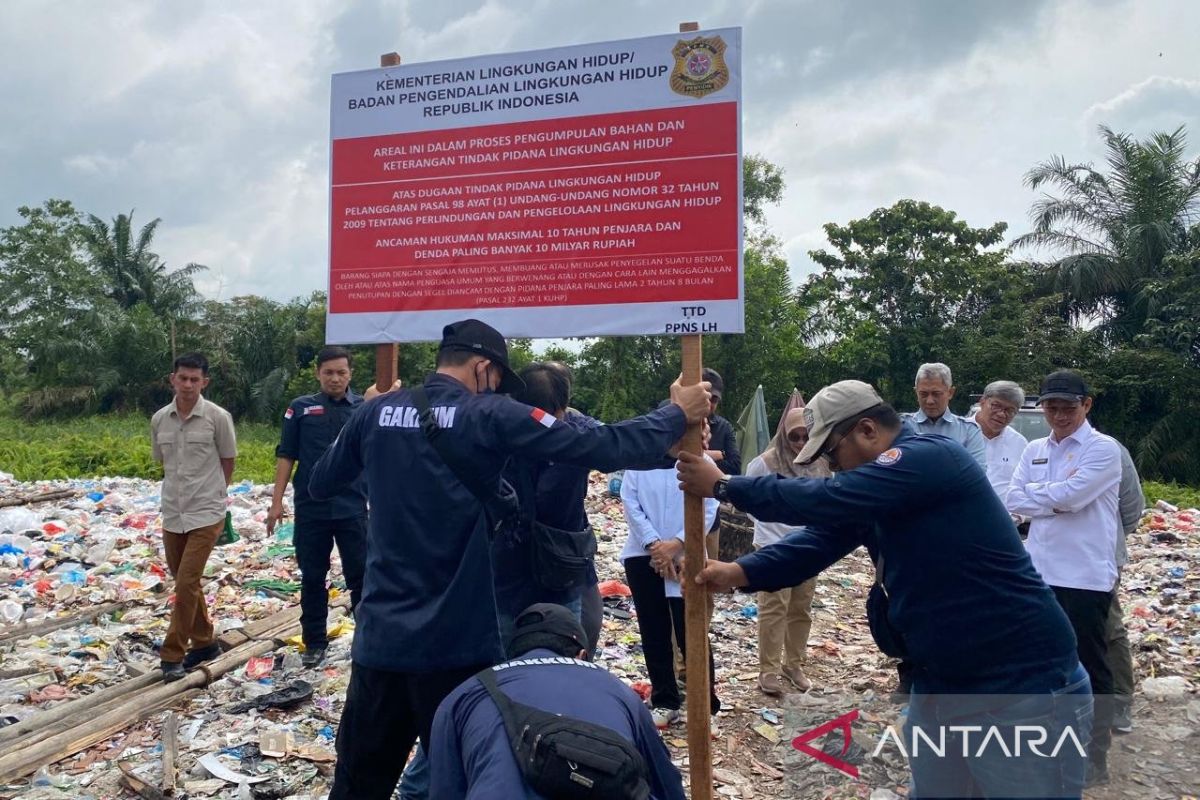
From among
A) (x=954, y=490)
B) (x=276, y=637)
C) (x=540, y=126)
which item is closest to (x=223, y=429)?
(x=276, y=637)

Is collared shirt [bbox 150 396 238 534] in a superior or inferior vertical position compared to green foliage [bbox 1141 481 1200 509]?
superior

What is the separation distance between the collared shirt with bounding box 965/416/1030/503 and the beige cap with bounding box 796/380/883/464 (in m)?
2.83

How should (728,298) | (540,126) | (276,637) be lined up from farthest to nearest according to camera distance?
(276,637) → (540,126) → (728,298)

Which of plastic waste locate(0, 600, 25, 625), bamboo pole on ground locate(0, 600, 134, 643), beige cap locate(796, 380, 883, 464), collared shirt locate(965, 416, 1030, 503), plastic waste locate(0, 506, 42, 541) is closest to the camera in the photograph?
beige cap locate(796, 380, 883, 464)

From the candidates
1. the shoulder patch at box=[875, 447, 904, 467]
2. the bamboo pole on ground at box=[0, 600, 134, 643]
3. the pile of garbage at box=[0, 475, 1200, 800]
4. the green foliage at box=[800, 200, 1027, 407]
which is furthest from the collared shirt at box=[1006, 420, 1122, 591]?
the green foliage at box=[800, 200, 1027, 407]

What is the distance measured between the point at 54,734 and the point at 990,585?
452 centimetres

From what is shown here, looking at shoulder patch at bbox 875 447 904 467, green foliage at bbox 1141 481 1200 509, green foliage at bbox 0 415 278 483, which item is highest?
shoulder patch at bbox 875 447 904 467

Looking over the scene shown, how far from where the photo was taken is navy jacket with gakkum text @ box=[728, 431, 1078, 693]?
219cm

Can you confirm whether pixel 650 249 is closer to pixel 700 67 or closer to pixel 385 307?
pixel 700 67

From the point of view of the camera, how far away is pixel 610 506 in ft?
36.9

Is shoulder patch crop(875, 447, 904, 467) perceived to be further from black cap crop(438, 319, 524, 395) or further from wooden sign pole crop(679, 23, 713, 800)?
black cap crop(438, 319, 524, 395)

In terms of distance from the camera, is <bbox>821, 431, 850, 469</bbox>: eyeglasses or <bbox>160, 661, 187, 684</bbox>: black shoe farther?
<bbox>160, 661, 187, 684</bbox>: black shoe

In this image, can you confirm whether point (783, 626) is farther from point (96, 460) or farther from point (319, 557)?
point (96, 460)

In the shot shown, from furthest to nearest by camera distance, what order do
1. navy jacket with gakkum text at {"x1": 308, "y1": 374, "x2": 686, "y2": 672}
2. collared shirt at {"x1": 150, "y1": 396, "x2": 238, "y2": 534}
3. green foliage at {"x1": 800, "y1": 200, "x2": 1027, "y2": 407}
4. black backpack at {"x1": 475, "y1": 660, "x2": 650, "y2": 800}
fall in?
green foliage at {"x1": 800, "y1": 200, "x2": 1027, "y2": 407} < collared shirt at {"x1": 150, "y1": 396, "x2": 238, "y2": 534} < navy jacket with gakkum text at {"x1": 308, "y1": 374, "x2": 686, "y2": 672} < black backpack at {"x1": 475, "y1": 660, "x2": 650, "y2": 800}
